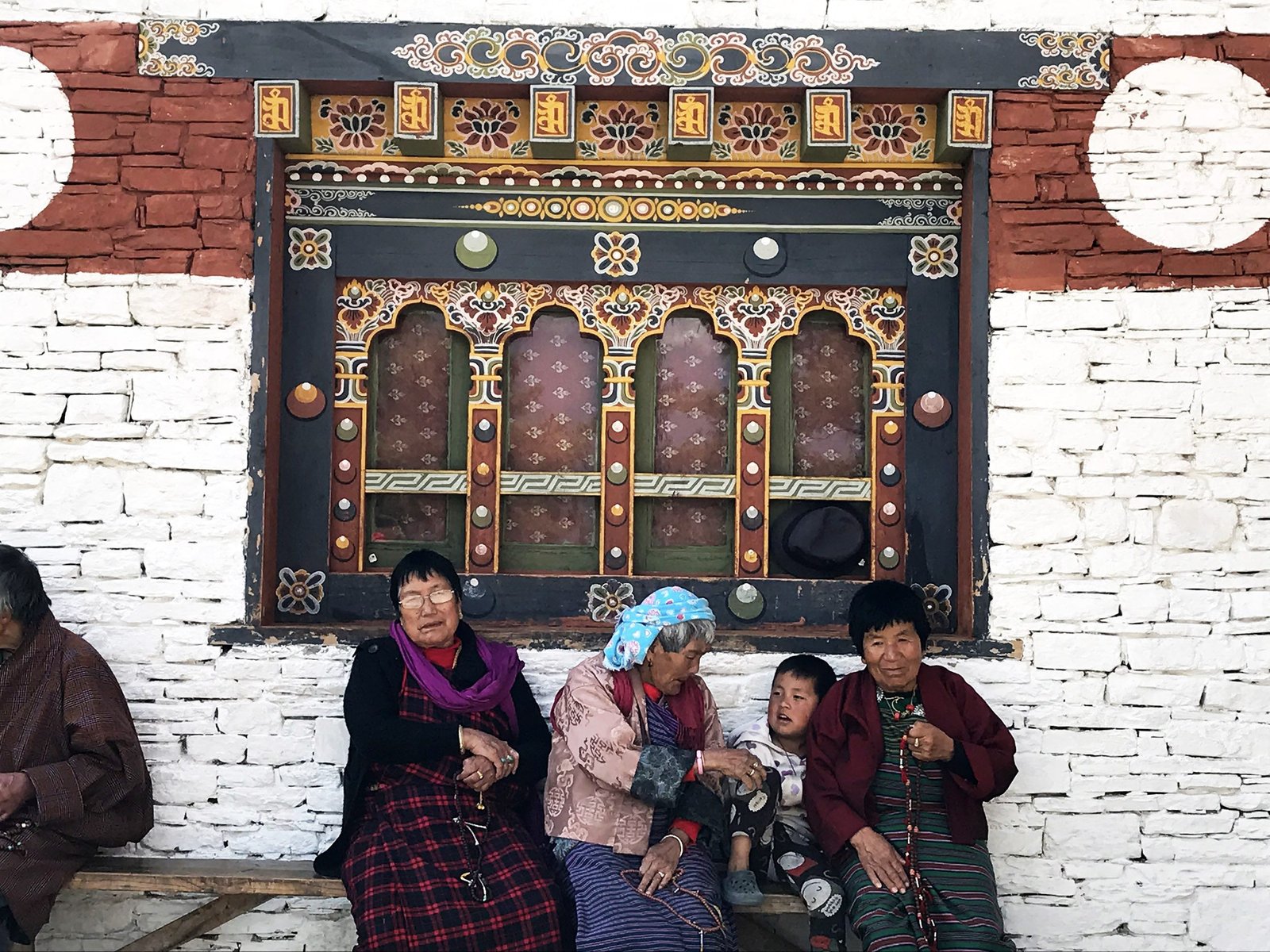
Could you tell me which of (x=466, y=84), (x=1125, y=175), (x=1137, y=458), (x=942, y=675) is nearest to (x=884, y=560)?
(x=942, y=675)

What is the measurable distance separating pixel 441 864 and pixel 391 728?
1.32ft

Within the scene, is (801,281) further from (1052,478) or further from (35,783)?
(35,783)

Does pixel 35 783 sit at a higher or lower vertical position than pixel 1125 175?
lower

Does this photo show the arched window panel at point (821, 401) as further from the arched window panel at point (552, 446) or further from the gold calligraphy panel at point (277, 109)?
the gold calligraphy panel at point (277, 109)

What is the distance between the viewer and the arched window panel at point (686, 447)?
446 centimetres

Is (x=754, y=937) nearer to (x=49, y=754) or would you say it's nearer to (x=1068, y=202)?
(x=49, y=754)

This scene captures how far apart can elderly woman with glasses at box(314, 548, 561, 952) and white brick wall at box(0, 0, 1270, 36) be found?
1838 millimetres

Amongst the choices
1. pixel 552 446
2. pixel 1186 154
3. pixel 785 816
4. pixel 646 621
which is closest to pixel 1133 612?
pixel 785 816

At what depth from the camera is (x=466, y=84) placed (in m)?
4.29

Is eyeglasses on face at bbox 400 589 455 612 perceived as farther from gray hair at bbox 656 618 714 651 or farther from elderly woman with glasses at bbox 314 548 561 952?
gray hair at bbox 656 618 714 651

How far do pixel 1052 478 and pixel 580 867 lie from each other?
6.42ft

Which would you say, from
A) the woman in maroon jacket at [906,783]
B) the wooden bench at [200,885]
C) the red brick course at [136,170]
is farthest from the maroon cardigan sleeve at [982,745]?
the red brick course at [136,170]

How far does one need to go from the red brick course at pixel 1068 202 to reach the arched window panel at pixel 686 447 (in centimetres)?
100

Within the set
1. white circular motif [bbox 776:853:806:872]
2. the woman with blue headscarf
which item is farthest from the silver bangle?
white circular motif [bbox 776:853:806:872]
